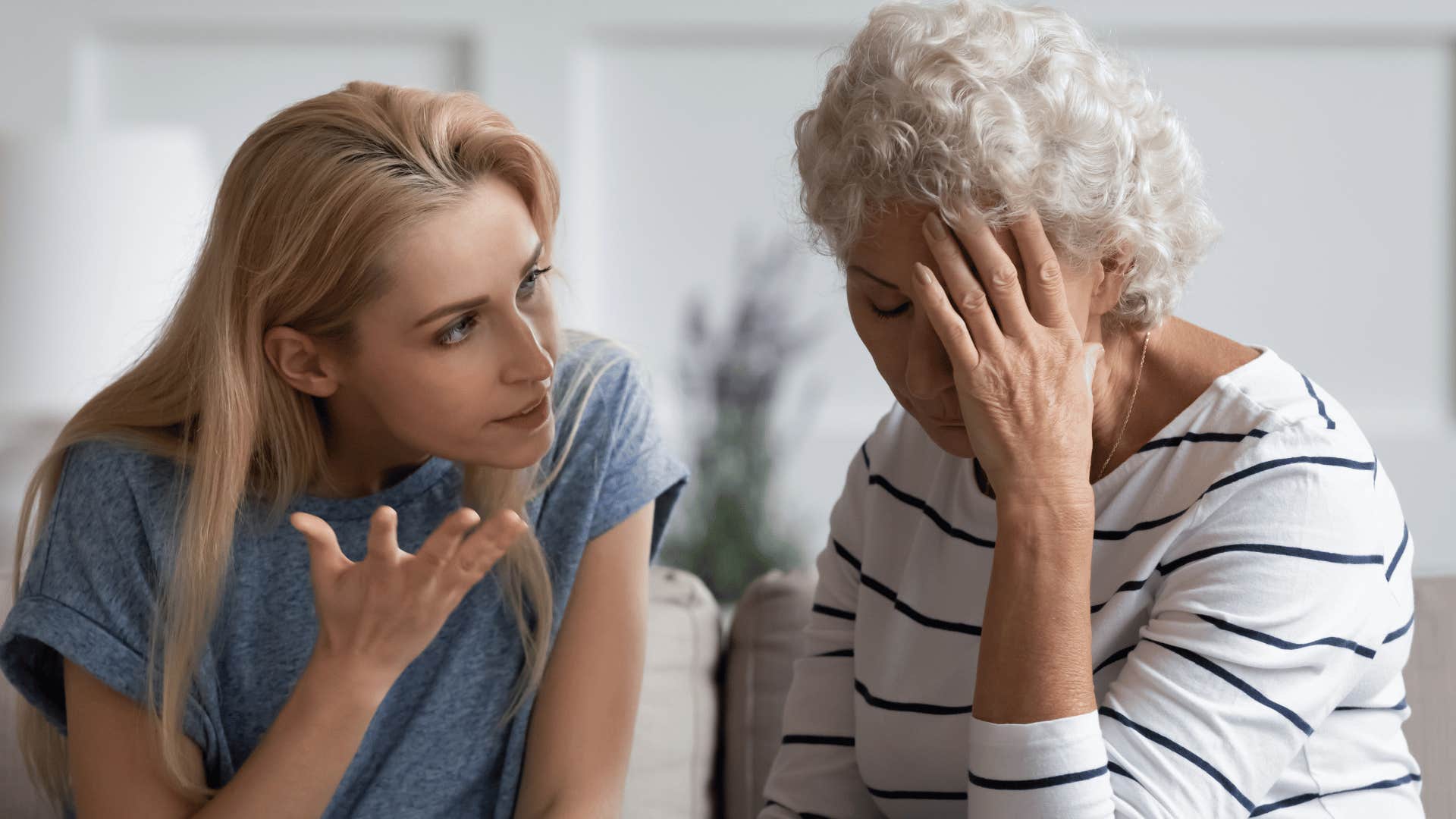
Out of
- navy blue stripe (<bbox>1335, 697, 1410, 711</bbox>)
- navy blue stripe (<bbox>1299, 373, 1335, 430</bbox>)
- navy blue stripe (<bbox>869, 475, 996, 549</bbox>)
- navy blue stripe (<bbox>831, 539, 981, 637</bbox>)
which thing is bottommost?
navy blue stripe (<bbox>831, 539, 981, 637</bbox>)

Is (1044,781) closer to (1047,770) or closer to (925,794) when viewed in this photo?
(1047,770)

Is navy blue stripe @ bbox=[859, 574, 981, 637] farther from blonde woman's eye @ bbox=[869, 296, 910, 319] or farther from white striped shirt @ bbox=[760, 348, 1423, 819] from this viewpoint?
blonde woman's eye @ bbox=[869, 296, 910, 319]

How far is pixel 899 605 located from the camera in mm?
1292

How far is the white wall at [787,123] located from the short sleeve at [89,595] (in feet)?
5.19

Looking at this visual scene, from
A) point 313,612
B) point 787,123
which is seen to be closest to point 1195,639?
point 313,612

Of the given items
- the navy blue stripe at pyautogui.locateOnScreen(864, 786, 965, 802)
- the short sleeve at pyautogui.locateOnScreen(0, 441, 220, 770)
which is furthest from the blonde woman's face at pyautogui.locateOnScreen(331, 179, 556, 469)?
the navy blue stripe at pyautogui.locateOnScreen(864, 786, 965, 802)

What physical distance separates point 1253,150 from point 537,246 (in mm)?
2210

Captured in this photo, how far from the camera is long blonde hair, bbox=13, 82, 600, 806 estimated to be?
1.18m

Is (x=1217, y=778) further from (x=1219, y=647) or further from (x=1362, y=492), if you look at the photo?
(x=1362, y=492)

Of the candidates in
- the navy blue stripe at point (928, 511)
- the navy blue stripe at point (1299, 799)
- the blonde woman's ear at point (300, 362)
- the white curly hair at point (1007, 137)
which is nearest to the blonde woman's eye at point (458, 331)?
the blonde woman's ear at point (300, 362)

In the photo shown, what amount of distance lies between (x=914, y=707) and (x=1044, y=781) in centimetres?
26

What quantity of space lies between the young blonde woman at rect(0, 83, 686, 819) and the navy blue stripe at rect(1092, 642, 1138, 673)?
0.50 meters

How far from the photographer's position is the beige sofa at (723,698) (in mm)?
1544

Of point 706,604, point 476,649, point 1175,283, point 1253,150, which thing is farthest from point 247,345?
point 1253,150
